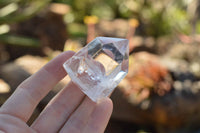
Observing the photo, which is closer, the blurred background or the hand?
the hand

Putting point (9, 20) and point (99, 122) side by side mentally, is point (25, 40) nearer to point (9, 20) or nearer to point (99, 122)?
point (9, 20)

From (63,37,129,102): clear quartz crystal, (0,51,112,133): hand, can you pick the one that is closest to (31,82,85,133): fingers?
(0,51,112,133): hand

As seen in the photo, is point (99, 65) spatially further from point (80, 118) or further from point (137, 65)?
point (137, 65)

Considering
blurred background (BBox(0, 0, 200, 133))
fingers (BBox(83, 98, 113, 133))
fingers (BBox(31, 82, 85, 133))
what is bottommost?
blurred background (BBox(0, 0, 200, 133))

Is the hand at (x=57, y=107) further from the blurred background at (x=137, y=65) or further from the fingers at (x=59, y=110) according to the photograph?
the blurred background at (x=137, y=65)

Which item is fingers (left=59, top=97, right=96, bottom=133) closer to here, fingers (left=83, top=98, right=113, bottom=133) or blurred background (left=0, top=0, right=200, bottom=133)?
fingers (left=83, top=98, right=113, bottom=133)

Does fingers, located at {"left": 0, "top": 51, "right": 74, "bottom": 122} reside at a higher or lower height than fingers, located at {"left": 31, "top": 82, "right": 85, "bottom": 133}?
higher

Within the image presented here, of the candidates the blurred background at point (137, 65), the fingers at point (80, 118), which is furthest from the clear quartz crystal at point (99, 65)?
the blurred background at point (137, 65)
